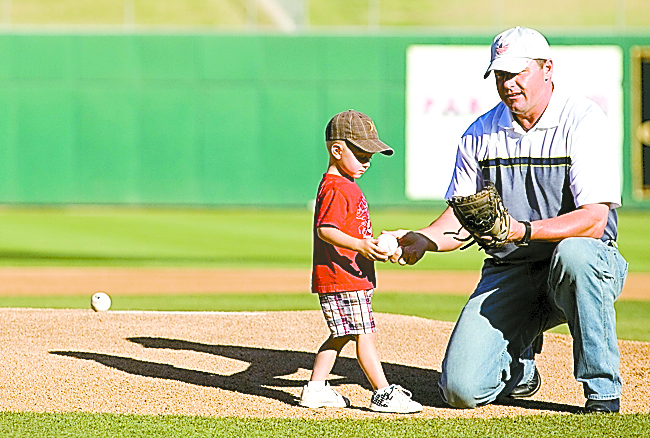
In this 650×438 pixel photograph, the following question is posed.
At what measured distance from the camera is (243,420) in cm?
431

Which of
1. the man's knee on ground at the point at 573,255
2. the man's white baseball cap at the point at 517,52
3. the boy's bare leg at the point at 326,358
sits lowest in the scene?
the boy's bare leg at the point at 326,358

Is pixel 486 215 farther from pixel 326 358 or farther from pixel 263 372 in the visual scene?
pixel 263 372

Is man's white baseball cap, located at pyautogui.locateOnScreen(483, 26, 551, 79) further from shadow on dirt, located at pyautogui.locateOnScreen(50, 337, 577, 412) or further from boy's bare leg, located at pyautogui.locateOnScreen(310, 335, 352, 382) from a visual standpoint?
shadow on dirt, located at pyautogui.locateOnScreen(50, 337, 577, 412)

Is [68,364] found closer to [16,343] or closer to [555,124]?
[16,343]

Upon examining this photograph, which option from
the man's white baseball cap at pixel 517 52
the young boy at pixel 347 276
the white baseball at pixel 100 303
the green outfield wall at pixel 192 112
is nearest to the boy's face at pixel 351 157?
the young boy at pixel 347 276

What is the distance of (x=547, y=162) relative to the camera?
4.61 metres

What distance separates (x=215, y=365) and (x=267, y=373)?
0.33 meters

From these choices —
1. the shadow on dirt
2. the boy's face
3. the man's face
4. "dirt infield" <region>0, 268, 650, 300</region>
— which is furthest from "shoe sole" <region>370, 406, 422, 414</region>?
"dirt infield" <region>0, 268, 650, 300</region>

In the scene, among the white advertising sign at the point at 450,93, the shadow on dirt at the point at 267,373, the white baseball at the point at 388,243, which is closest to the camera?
the white baseball at the point at 388,243

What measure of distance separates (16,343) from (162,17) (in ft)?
101

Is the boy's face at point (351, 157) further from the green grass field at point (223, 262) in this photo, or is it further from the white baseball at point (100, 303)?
the white baseball at point (100, 303)

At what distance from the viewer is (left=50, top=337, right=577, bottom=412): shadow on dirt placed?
4.97 meters

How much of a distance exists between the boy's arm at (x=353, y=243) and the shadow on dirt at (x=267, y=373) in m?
0.86

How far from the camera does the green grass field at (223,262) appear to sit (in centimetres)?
414
